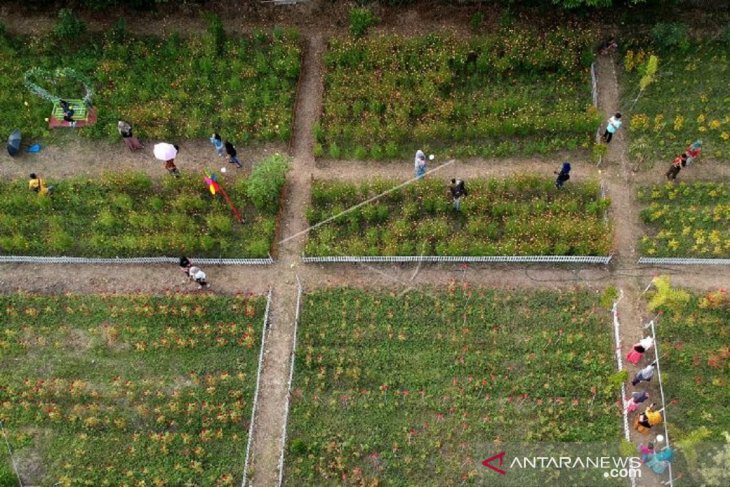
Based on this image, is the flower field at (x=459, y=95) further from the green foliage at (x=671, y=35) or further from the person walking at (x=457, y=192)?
the green foliage at (x=671, y=35)

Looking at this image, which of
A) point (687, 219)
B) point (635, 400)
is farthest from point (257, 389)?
point (687, 219)

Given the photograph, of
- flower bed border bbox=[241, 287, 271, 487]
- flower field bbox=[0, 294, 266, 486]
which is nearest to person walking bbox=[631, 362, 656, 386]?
flower bed border bbox=[241, 287, 271, 487]

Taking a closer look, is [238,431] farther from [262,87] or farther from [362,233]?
[262,87]

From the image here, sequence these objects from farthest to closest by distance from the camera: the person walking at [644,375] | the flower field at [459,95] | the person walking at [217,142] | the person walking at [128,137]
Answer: the flower field at [459,95] < the person walking at [128,137] < the person walking at [217,142] < the person walking at [644,375]

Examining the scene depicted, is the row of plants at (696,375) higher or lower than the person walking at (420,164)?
lower

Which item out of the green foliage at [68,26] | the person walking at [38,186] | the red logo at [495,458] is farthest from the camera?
the green foliage at [68,26]

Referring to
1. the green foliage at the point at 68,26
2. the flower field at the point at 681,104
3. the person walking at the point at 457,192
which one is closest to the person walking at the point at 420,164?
the person walking at the point at 457,192

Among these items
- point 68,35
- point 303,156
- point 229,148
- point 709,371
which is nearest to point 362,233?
point 303,156
